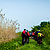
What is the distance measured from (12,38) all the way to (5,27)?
2086 millimetres

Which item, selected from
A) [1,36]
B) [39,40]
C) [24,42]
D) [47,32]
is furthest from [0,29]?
[47,32]

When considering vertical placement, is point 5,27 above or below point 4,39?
above

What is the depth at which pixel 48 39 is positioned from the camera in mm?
15227

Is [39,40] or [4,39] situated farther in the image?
[39,40]

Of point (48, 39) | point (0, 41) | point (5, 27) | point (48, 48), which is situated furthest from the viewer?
point (48, 39)

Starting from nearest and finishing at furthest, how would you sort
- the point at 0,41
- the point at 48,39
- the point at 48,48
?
the point at 48,48 < the point at 0,41 < the point at 48,39

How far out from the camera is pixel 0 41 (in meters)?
12.7

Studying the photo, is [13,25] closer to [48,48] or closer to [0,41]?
[0,41]

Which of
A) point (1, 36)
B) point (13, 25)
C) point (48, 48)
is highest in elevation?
point (13, 25)

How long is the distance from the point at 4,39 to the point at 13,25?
9.88 feet

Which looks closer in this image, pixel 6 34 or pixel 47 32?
pixel 6 34

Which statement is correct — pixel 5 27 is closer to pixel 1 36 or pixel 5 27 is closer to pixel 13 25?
pixel 1 36

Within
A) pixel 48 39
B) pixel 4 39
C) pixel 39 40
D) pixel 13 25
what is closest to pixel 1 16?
pixel 4 39

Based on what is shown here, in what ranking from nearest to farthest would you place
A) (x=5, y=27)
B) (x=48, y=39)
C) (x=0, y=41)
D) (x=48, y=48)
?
(x=48, y=48) → (x=0, y=41) → (x=5, y=27) → (x=48, y=39)
